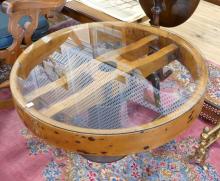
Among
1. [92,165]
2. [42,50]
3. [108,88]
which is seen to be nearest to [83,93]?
[108,88]

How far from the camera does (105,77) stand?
1.28m

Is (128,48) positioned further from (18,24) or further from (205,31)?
(205,31)

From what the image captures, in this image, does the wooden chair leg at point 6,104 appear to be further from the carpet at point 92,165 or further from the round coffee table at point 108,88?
the round coffee table at point 108,88

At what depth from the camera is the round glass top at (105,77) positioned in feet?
3.77

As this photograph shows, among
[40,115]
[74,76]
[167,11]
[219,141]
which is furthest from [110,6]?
[40,115]

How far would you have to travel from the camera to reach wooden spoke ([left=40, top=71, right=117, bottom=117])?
1085 millimetres

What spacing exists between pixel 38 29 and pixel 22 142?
1.77ft

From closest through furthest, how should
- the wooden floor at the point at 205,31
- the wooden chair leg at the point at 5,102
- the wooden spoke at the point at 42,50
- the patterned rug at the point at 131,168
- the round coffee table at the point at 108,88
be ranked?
1. the round coffee table at the point at 108,88
2. the wooden spoke at the point at 42,50
3. the patterned rug at the point at 131,168
4. the wooden chair leg at the point at 5,102
5. the wooden floor at the point at 205,31

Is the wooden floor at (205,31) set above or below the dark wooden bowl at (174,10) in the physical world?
below

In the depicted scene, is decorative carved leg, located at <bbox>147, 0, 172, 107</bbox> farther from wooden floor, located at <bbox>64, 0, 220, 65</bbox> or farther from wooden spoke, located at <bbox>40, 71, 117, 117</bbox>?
wooden floor, located at <bbox>64, 0, 220, 65</bbox>

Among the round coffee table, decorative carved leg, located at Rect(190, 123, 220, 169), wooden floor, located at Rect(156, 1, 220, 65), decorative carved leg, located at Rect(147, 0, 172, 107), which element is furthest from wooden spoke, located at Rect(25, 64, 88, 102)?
wooden floor, located at Rect(156, 1, 220, 65)

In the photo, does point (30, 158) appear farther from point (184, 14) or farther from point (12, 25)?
point (184, 14)

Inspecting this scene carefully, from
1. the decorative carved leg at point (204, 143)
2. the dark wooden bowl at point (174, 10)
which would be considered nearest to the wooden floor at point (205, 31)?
the dark wooden bowl at point (174, 10)

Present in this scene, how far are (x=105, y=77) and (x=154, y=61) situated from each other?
19cm
